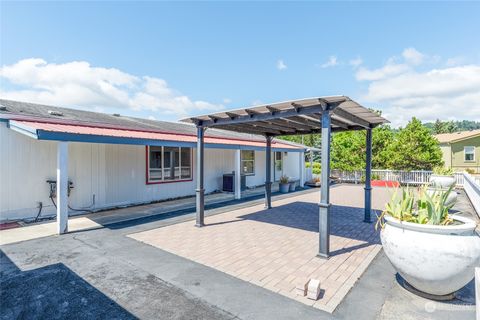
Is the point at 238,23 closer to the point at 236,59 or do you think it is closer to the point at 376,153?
the point at 236,59

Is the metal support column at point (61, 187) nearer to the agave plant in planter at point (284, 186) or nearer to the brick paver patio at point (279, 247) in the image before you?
the brick paver patio at point (279, 247)

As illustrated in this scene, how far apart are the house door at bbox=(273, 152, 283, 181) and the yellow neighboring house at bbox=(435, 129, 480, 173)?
19172 millimetres

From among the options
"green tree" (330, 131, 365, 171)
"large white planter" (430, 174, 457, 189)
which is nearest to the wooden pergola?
"large white planter" (430, 174, 457, 189)

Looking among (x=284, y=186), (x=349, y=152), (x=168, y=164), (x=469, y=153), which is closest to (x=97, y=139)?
(x=168, y=164)

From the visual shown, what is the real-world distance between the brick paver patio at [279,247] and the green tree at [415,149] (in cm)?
1206

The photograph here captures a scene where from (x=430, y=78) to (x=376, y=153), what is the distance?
92.6 feet

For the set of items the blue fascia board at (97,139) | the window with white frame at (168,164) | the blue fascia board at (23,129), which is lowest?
the window with white frame at (168,164)

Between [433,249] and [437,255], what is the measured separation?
0.25ft

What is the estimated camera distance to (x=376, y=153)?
1959 centimetres

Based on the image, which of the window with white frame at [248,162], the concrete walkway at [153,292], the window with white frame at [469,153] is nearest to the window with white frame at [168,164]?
the window with white frame at [248,162]

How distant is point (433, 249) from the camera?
10.6ft

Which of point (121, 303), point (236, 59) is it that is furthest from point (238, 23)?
point (121, 303)

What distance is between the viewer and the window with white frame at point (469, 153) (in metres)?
25.8

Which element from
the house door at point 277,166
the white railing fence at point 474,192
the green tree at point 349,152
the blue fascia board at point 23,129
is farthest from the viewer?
the green tree at point 349,152
